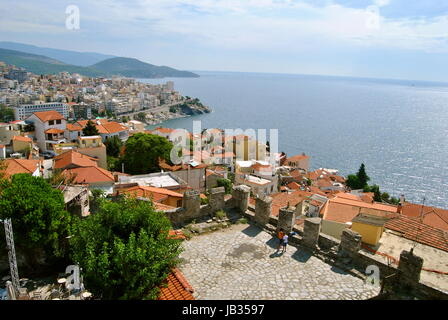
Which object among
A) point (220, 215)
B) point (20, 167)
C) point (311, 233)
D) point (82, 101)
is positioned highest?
point (311, 233)

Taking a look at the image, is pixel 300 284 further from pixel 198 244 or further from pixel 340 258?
pixel 198 244


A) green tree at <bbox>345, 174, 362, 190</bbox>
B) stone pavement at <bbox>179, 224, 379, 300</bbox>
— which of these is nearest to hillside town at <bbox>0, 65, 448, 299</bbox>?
stone pavement at <bbox>179, 224, 379, 300</bbox>

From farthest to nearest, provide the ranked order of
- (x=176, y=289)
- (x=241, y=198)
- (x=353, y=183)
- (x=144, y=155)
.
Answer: (x=353, y=183)
(x=144, y=155)
(x=241, y=198)
(x=176, y=289)

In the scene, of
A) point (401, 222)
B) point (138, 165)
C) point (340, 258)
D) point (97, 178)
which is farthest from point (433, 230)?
point (138, 165)

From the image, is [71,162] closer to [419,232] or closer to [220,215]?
[220,215]

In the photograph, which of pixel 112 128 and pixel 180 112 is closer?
pixel 112 128

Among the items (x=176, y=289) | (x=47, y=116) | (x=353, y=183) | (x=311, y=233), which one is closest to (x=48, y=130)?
(x=47, y=116)

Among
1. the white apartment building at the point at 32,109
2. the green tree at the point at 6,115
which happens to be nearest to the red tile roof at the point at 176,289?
the green tree at the point at 6,115
